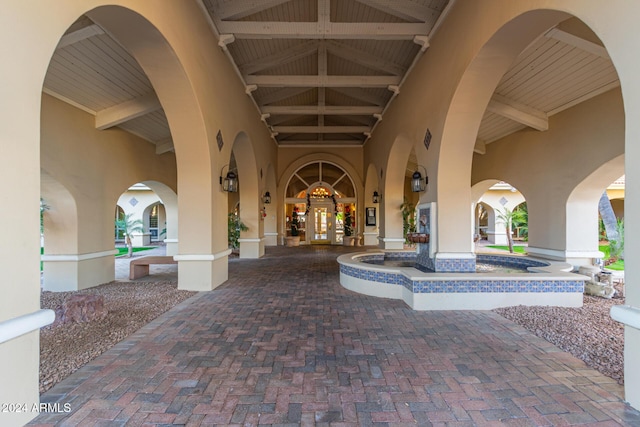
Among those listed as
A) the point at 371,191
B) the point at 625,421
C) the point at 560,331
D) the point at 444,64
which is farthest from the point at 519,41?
the point at 371,191

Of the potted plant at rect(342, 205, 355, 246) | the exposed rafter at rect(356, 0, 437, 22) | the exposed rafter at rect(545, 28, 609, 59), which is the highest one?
the exposed rafter at rect(356, 0, 437, 22)

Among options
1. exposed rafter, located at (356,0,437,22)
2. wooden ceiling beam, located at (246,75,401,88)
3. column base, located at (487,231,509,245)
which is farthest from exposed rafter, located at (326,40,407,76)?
column base, located at (487,231,509,245)

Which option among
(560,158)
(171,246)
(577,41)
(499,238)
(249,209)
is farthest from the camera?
(499,238)

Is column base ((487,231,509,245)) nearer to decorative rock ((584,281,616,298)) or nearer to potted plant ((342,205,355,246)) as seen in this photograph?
potted plant ((342,205,355,246))

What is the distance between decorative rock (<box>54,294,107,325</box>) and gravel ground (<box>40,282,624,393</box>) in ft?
0.50

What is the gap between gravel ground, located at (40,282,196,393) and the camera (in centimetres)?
283

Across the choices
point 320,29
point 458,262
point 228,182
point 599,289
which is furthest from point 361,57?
point 599,289

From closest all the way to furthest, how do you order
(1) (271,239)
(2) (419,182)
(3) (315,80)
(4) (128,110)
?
1. (2) (419,182)
2. (4) (128,110)
3. (3) (315,80)
4. (1) (271,239)

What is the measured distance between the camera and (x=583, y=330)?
359cm

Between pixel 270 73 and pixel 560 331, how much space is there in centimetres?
819

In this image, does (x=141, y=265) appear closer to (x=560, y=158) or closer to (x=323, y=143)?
(x=323, y=143)

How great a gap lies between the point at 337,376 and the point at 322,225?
12.5 m

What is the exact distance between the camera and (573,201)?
6.24m

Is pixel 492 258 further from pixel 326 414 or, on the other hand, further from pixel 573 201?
pixel 326 414
